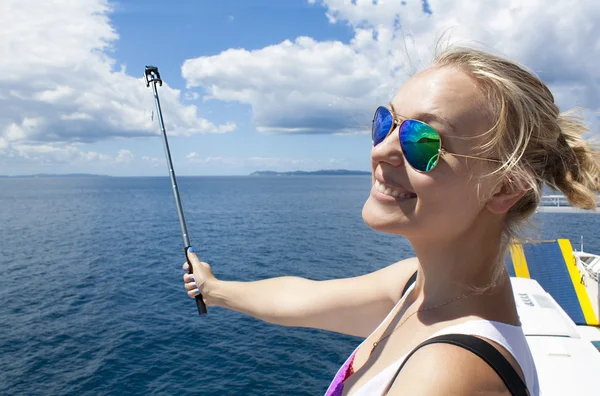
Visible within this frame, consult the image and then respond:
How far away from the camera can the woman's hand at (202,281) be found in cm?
293

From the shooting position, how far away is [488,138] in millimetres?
1471

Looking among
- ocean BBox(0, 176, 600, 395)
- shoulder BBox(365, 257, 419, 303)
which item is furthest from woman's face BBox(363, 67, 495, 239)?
shoulder BBox(365, 257, 419, 303)

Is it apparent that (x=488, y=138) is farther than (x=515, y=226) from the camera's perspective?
No

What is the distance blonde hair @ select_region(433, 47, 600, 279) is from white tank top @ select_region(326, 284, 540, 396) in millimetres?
252

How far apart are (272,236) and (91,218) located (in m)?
41.3

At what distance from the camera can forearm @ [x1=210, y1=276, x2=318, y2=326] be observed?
2576 mm

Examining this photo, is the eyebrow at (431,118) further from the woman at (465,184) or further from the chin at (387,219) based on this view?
the chin at (387,219)

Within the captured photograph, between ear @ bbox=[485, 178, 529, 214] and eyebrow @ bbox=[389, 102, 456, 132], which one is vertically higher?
eyebrow @ bbox=[389, 102, 456, 132]

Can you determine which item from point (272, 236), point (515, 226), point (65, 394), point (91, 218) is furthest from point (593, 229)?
point (91, 218)

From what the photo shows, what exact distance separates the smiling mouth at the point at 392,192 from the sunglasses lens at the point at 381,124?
0.80 feet

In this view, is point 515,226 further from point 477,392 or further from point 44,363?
point 44,363

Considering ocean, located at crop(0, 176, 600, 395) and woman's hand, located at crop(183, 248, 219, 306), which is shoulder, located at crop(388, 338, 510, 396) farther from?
woman's hand, located at crop(183, 248, 219, 306)

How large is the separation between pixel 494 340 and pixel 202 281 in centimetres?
211

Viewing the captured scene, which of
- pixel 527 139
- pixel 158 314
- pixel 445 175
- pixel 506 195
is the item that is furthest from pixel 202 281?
pixel 158 314
